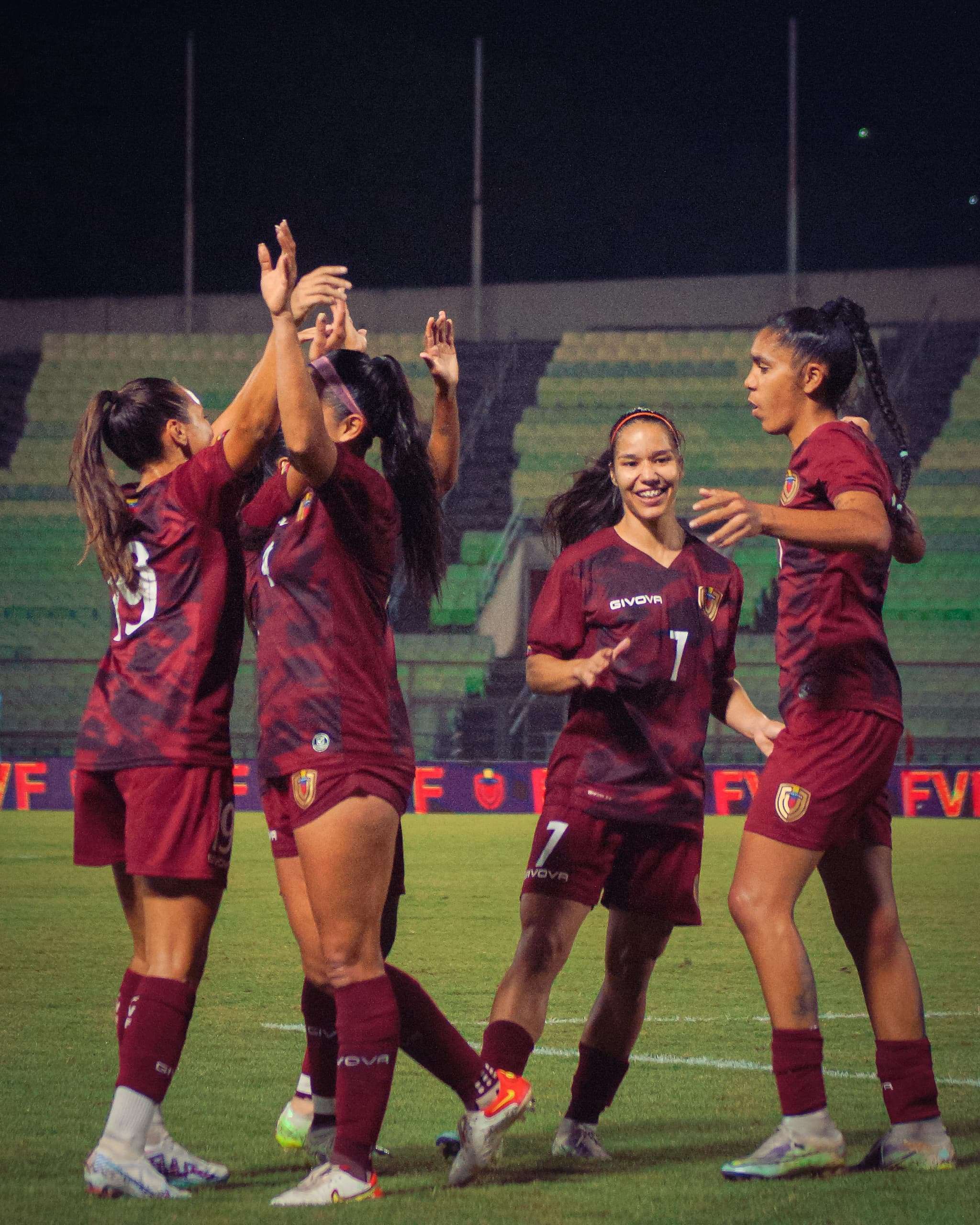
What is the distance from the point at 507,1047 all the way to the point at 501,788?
12944 millimetres

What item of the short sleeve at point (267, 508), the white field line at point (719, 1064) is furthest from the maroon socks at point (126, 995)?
the white field line at point (719, 1064)

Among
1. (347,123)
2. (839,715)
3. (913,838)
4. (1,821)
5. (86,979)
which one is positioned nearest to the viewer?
(839,715)

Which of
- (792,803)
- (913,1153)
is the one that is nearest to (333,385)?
(792,803)

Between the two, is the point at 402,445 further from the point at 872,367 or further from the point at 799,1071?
the point at 799,1071

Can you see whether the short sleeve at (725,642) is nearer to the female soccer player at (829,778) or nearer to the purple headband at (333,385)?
the female soccer player at (829,778)

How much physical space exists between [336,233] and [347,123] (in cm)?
224

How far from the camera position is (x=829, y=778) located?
4141 millimetres

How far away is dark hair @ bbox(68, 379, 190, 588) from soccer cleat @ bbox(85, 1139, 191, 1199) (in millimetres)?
1349

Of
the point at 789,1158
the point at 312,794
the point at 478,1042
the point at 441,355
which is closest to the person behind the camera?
the point at 312,794

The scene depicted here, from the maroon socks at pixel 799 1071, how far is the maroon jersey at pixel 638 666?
61 centimetres

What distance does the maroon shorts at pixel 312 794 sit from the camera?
12.7 ft

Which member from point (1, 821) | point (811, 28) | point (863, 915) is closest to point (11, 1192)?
point (863, 915)

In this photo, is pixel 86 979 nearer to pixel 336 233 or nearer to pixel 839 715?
pixel 839 715

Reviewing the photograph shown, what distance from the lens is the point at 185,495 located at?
409 cm
